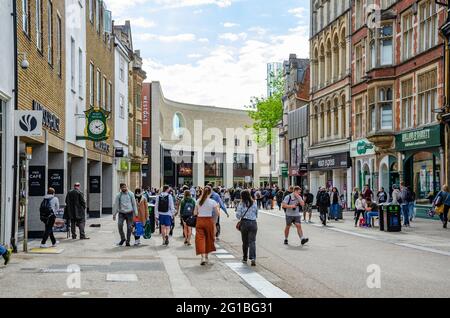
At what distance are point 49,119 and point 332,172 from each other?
3397 cm

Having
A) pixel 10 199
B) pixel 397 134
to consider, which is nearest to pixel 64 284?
pixel 10 199

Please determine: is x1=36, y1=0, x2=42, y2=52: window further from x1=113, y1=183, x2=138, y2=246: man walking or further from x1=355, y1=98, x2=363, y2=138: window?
x1=355, y1=98, x2=363, y2=138: window

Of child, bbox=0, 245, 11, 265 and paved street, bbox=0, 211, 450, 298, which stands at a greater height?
child, bbox=0, 245, 11, 265

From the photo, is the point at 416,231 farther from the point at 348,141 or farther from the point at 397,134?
the point at 348,141

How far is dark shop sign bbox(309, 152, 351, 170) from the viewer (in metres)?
48.9

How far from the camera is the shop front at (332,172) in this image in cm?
4919

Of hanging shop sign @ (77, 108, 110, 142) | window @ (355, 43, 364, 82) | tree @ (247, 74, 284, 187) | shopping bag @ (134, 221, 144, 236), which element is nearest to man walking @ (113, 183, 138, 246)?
shopping bag @ (134, 221, 144, 236)

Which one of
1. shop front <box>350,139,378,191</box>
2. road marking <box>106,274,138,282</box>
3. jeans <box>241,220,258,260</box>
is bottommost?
road marking <box>106,274,138,282</box>

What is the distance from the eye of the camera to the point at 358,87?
45906 millimetres

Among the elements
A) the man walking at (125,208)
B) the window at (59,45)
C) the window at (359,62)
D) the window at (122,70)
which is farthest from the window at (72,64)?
the window at (359,62)

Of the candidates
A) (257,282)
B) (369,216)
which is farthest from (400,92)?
(257,282)

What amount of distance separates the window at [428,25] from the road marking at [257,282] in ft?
71.5

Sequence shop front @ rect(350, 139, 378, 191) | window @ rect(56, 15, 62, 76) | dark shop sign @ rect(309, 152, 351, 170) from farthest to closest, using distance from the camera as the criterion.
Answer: dark shop sign @ rect(309, 152, 351, 170) → shop front @ rect(350, 139, 378, 191) → window @ rect(56, 15, 62, 76)

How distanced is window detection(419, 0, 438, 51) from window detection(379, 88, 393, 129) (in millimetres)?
4945
